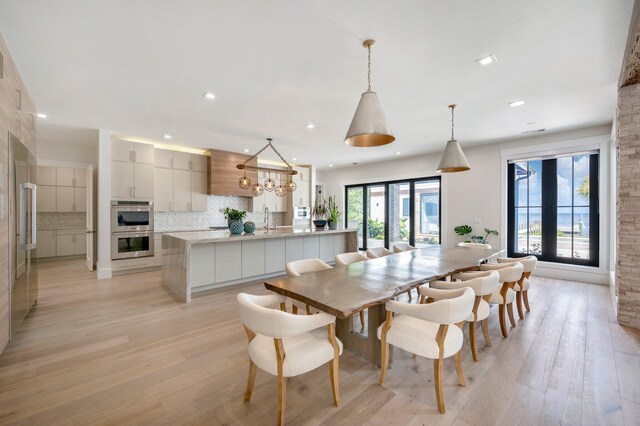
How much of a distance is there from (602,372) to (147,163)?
705 centimetres

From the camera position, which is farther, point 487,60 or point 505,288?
point 505,288

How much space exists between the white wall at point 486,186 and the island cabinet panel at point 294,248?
2896mm

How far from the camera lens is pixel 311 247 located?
5617mm

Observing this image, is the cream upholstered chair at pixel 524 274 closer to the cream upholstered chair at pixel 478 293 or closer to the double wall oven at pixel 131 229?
the cream upholstered chair at pixel 478 293

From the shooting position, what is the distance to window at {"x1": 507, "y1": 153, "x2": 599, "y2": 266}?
4.75m

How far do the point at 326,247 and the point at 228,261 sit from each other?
7.25 ft

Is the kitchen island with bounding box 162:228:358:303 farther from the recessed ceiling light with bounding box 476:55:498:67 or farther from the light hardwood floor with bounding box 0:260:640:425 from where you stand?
the recessed ceiling light with bounding box 476:55:498:67

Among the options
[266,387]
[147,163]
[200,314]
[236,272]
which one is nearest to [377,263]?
[266,387]

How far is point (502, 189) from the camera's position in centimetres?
555

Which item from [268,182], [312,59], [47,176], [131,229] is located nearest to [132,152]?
[131,229]

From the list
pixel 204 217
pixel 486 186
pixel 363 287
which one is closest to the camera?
pixel 363 287

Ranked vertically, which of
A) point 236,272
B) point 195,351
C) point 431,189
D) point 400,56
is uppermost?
point 400,56

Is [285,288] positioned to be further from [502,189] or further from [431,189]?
[431,189]

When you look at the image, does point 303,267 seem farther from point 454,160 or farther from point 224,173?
point 224,173
